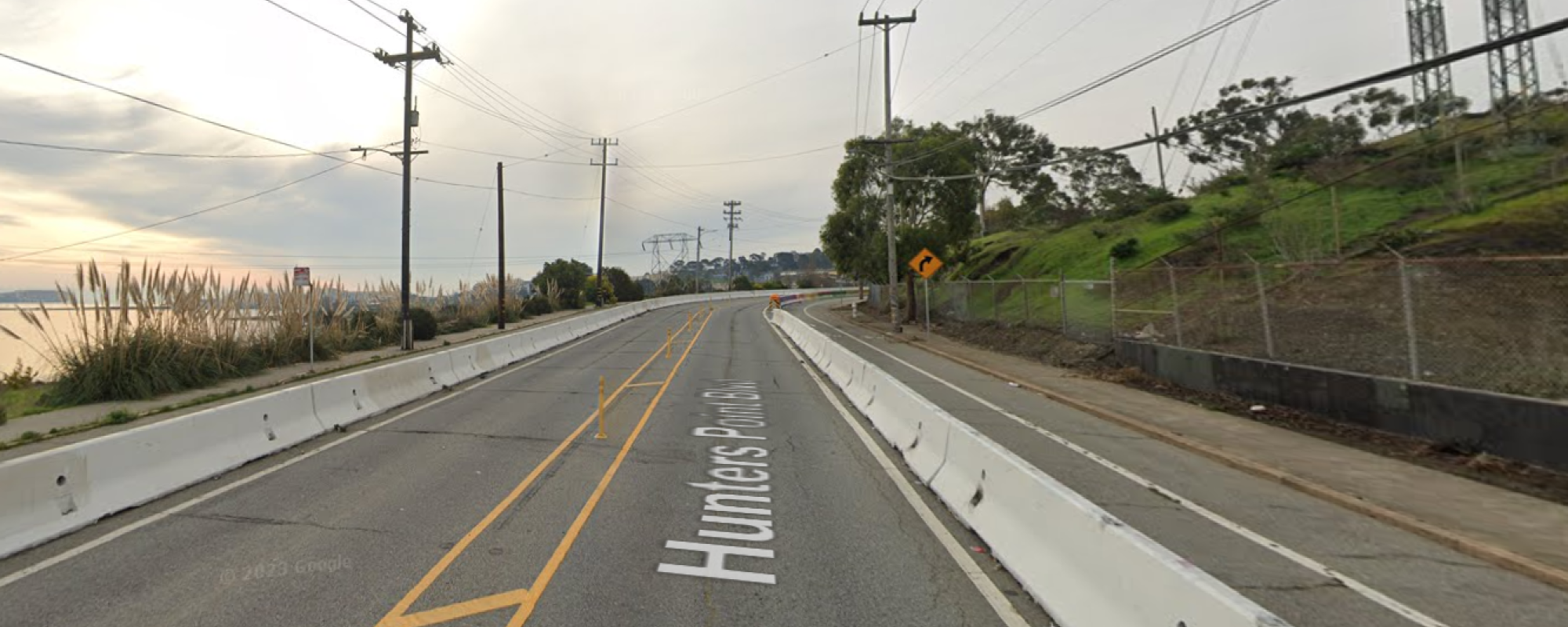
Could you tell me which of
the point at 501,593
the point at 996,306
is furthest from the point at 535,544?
the point at 996,306

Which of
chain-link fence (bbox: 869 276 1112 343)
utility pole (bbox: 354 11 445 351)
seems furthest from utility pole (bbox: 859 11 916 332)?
utility pole (bbox: 354 11 445 351)

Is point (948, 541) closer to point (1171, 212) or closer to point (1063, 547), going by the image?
point (1063, 547)

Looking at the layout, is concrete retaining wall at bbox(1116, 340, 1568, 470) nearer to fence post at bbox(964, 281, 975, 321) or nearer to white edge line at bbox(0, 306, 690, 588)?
white edge line at bbox(0, 306, 690, 588)

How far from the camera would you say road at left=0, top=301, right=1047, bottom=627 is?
431cm

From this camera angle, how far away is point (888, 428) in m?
9.91

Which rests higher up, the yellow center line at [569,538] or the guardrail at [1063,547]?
the guardrail at [1063,547]

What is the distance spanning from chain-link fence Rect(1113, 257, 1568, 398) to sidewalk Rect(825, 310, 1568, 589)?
1.74m

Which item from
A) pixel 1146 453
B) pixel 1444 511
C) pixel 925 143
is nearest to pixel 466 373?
pixel 1146 453

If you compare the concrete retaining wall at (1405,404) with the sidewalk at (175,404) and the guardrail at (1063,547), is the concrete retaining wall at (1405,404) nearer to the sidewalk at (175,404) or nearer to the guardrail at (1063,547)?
the guardrail at (1063,547)

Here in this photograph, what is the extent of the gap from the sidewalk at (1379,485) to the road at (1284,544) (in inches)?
6.2

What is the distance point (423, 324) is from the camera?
93.2 feet

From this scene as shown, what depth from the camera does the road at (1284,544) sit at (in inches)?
183

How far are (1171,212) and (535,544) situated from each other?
117 ft

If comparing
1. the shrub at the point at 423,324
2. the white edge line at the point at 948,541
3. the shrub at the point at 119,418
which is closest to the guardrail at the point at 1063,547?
the white edge line at the point at 948,541
